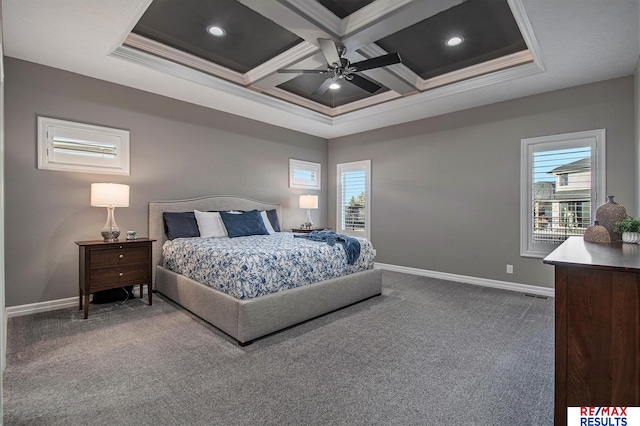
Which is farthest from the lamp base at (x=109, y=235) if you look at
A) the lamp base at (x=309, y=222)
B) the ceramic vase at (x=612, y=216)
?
the ceramic vase at (x=612, y=216)

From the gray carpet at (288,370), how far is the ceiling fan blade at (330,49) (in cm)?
262

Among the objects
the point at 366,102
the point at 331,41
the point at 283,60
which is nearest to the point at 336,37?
the point at 331,41

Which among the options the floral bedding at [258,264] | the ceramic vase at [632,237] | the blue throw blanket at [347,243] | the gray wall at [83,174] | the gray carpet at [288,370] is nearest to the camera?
the gray carpet at [288,370]

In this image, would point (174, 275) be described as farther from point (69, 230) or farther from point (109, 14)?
point (109, 14)

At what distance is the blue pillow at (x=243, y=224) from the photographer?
14.5ft

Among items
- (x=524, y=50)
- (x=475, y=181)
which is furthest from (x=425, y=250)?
(x=524, y=50)

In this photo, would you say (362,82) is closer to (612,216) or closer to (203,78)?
(203,78)

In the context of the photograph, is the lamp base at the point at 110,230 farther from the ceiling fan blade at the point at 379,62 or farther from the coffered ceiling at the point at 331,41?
the ceiling fan blade at the point at 379,62

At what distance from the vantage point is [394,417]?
1788 mm

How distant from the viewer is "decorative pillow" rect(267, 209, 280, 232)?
530 centimetres

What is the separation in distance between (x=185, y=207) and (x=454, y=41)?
4.07m

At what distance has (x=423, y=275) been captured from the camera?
5367mm

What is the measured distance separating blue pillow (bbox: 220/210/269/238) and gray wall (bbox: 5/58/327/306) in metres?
0.70

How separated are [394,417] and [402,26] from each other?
124 inches
